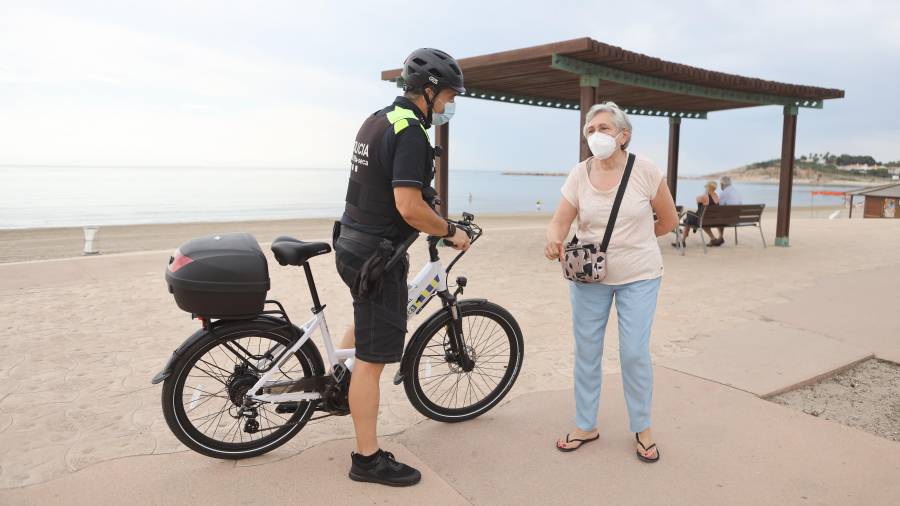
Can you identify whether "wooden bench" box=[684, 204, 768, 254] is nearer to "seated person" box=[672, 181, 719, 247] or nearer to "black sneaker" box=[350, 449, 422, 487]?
"seated person" box=[672, 181, 719, 247]

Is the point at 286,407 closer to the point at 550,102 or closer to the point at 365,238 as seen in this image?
the point at 365,238

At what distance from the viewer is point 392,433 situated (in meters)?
3.22

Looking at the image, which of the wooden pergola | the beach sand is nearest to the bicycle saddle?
the beach sand

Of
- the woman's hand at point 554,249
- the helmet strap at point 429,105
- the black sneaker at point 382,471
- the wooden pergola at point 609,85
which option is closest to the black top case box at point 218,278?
the black sneaker at point 382,471

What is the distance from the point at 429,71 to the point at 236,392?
167 centimetres

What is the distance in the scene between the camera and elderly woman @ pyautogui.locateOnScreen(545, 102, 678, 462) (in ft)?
9.23

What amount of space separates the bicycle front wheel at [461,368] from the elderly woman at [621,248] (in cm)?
54

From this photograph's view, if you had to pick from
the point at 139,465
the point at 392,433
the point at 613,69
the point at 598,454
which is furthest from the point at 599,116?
the point at 613,69

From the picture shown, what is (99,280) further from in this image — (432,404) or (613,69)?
(613,69)

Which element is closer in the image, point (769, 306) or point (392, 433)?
point (392, 433)

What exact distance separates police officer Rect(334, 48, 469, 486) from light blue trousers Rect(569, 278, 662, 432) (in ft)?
2.43

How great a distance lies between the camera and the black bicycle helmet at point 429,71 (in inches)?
102

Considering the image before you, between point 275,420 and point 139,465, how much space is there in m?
0.71

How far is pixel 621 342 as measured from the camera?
9.59 ft
